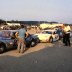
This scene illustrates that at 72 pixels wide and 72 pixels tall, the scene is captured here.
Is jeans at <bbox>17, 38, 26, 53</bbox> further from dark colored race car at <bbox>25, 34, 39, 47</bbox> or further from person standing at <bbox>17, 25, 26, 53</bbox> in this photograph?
dark colored race car at <bbox>25, 34, 39, 47</bbox>

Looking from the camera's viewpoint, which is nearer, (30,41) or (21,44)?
(21,44)

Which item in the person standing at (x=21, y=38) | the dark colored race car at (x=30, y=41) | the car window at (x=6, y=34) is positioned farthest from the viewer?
the dark colored race car at (x=30, y=41)

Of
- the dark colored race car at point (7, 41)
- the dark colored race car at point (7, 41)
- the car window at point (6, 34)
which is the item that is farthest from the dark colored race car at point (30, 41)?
the car window at point (6, 34)

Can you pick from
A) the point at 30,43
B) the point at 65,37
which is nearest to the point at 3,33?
the point at 30,43

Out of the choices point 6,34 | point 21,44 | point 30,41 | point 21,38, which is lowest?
point 30,41

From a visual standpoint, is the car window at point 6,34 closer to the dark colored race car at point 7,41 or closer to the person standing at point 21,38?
the dark colored race car at point 7,41

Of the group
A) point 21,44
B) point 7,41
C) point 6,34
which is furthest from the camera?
point 6,34

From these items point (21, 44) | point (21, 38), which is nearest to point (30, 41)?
point (21, 44)

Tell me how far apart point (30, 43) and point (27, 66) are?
9681mm

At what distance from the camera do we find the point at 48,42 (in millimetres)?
26078

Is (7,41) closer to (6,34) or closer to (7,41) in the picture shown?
(7,41)

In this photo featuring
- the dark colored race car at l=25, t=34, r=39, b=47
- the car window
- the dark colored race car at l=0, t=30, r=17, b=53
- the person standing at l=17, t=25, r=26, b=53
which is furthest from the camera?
the dark colored race car at l=25, t=34, r=39, b=47

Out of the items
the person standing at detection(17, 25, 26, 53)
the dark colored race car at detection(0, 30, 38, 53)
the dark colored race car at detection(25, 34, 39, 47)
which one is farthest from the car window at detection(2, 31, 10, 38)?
the dark colored race car at detection(25, 34, 39, 47)

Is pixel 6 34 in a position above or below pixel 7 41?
above
